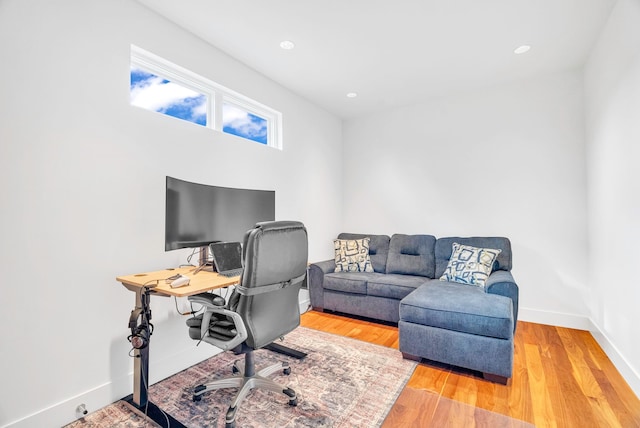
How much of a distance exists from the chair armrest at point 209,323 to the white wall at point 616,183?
2.51 metres

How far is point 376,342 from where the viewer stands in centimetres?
278

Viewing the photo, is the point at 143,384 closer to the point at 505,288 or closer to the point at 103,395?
the point at 103,395

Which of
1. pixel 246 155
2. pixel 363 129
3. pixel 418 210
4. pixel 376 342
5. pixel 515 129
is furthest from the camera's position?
pixel 363 129

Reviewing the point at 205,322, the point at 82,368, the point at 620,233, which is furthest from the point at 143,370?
the point at 620,233

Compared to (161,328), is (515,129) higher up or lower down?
higher up

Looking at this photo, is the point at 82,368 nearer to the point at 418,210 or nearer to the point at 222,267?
the point at 222,267

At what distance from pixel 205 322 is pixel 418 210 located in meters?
3.18

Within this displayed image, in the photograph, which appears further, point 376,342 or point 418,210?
point 418,210

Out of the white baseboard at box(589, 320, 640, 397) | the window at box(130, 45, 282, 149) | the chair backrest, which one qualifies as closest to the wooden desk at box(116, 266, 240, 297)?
the chair backrest

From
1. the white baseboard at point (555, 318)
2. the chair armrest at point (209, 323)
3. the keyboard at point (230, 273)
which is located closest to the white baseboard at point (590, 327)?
the white baseboard at point (555, 318)

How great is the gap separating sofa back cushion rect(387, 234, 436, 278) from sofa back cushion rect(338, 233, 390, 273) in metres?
0.10

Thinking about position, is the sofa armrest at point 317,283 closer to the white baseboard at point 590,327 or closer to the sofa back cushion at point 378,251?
the sofa back cushion at point 378,251

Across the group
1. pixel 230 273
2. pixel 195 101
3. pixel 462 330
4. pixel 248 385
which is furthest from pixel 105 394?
pixel 462 330

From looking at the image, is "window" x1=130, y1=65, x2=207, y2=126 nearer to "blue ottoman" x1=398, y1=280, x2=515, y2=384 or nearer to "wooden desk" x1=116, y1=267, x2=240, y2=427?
"wooden desk" x1=116, y1=267, x2=240, y2=427
